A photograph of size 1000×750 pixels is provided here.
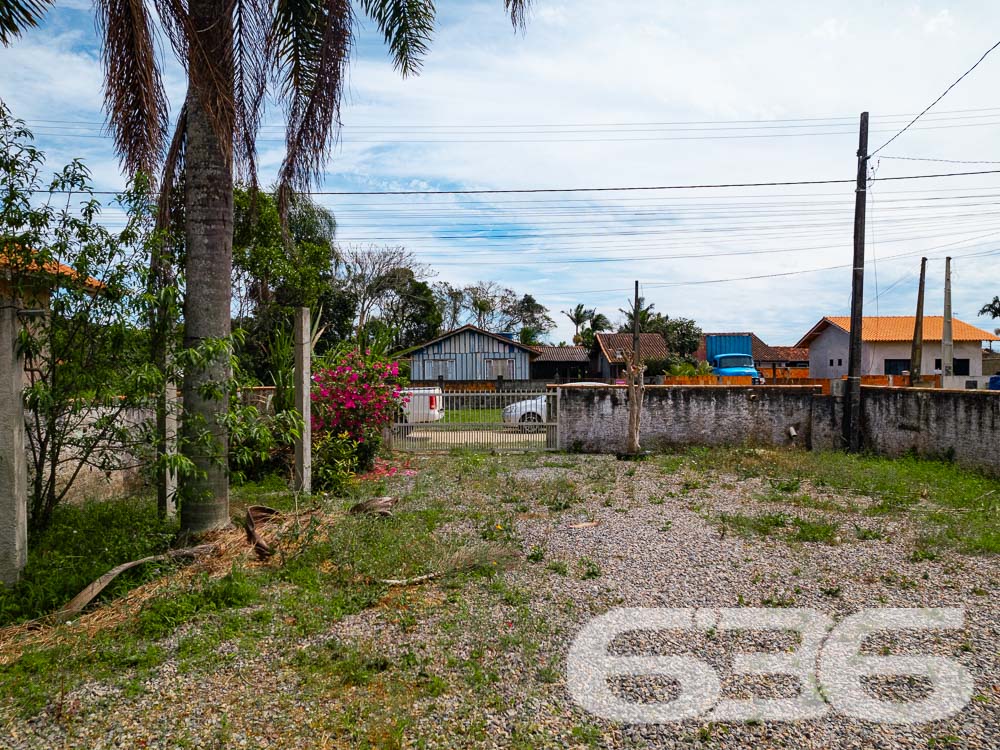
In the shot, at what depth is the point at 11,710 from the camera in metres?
3.39

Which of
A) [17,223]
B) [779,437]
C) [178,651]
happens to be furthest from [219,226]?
[779,437]

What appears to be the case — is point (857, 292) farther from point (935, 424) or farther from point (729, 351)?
point (729, 351)

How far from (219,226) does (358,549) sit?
9.91 ft

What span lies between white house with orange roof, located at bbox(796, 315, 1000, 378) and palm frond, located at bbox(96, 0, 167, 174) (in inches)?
1374

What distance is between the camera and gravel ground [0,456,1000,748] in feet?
10.5

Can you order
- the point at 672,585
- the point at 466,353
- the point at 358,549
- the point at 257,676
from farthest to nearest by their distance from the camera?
the point at 466,353, the point at 358,549, the point at 672,585, the point at 257,676

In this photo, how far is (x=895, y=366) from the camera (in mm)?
35906

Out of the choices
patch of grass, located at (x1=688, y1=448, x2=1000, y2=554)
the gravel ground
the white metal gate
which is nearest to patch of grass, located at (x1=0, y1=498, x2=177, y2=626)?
the gravel ground

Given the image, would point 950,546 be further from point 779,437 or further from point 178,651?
point 779,437

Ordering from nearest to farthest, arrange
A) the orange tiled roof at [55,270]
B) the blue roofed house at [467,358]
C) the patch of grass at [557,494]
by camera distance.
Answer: the orange tiled roof at [55,270]
the patch of grass at [557,494]
the blue roofed house at [467,358]

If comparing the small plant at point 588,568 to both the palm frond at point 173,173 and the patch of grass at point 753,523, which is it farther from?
the palm frond at point 173,173

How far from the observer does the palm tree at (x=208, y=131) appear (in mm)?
5562

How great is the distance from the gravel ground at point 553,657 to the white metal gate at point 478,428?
7.74 metres

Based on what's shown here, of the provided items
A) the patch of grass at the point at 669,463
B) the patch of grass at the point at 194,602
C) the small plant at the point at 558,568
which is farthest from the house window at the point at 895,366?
the patch of grass at the point at 194,602
